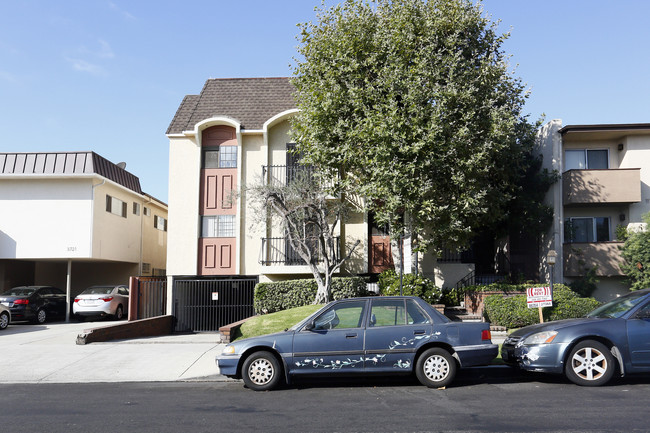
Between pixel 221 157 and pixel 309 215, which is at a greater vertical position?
pixel 221 157

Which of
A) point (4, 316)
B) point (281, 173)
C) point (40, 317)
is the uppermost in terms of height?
point (281, 173)

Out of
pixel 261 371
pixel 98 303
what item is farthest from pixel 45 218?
pixel 261 371

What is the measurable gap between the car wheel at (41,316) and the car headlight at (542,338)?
1848cm

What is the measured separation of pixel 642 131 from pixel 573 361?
13.6 m

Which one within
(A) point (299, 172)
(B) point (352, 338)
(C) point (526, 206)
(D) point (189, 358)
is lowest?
(D) point (189, 358)

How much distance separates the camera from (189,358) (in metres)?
11.5

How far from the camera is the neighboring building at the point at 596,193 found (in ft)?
59.3

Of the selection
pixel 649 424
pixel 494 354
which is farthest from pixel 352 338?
pixel 649 424

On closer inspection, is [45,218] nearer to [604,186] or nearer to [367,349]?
[367,349]

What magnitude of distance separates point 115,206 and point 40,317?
5.42 metres

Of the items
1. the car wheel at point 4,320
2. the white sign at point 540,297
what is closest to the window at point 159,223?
the car wheel at point 4,320

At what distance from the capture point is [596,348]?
815cm

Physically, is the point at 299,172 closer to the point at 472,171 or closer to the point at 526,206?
the point at 472,171

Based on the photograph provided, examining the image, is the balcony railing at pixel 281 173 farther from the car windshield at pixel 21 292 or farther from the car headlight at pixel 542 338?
the car headlight at pixel 542 338
